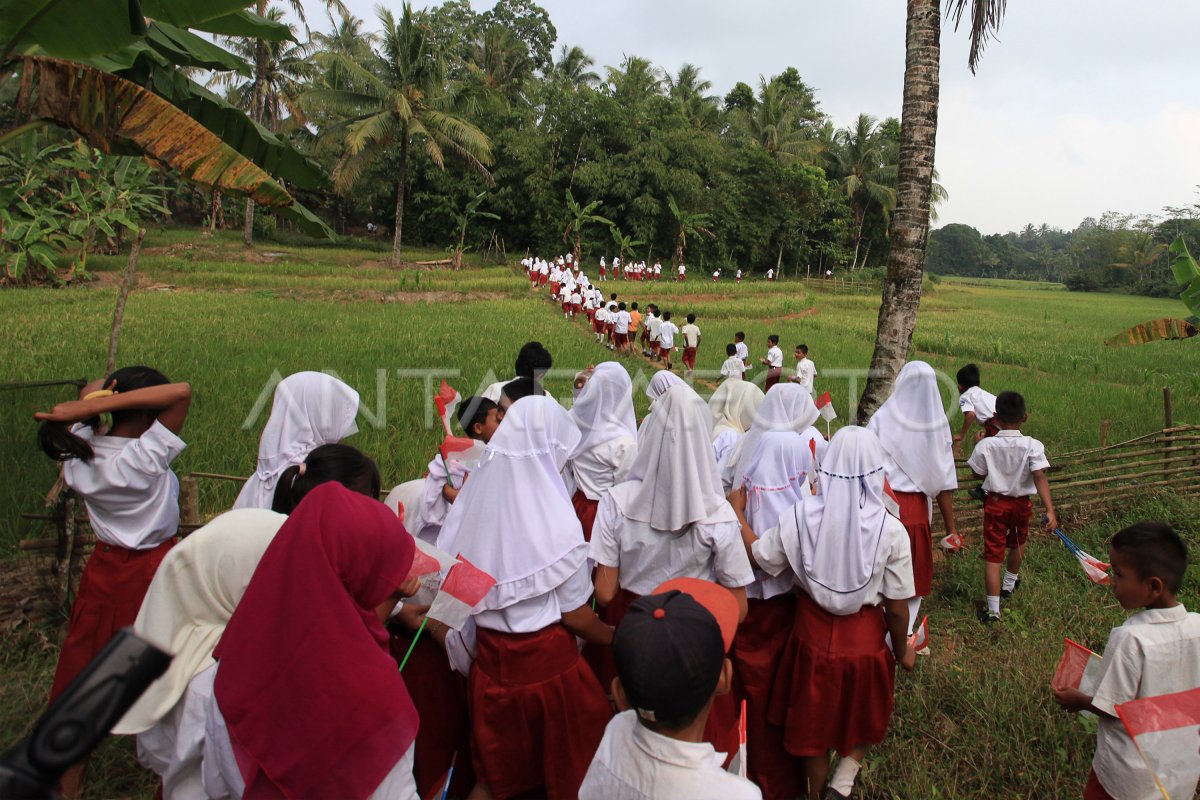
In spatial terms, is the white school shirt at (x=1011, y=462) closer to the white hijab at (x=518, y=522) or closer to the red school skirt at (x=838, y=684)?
the red school skirt at (x=838, y=684)

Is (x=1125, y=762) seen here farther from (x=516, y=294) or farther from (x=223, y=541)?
(x=516, y=294)

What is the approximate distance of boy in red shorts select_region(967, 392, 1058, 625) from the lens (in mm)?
4668

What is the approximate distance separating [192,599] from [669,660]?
124cm

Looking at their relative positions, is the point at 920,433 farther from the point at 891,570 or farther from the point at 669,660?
the point at 669,660

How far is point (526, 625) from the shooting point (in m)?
2.43

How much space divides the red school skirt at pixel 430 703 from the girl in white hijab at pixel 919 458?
2.69 m

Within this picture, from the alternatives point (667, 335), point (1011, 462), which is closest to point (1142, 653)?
point (1011, 462)

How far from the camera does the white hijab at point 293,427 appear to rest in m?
3.01

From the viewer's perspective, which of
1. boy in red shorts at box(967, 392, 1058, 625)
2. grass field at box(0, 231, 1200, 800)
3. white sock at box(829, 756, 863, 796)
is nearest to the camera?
white sock at box(829, 756, 863, 796)

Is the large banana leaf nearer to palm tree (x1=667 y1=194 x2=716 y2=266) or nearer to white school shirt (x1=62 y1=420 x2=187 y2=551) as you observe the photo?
white school shirt (x1=62 y1=420 x2=187 y2=551)

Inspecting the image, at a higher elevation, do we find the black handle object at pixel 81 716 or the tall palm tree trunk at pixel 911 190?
the tall palm tree trunk at pixel 911 190

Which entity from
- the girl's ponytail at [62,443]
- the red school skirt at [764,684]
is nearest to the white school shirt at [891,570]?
the red school skirt at [764,684]

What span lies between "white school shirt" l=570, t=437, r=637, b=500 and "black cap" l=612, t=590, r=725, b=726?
7.88 ft

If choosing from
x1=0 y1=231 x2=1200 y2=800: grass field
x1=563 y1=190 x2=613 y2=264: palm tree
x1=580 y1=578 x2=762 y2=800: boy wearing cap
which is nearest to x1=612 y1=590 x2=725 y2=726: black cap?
x1=580 y1=578 x2=762 y2=800: boy wearing cap
